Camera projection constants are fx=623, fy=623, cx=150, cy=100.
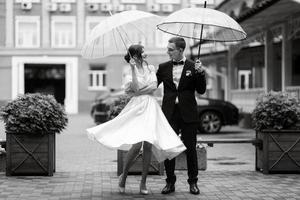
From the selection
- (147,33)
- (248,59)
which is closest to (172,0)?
(248,59)

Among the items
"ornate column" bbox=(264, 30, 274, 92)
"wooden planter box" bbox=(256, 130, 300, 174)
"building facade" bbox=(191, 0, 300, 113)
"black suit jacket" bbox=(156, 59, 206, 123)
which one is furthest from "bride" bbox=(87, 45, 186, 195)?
"ornate column" bbox=(264, 30, 274, 92)

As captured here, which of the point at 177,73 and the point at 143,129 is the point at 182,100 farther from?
the point at 143,129

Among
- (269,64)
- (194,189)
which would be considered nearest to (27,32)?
(269,64)

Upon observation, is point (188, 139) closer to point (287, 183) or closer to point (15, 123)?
point (287, 183)

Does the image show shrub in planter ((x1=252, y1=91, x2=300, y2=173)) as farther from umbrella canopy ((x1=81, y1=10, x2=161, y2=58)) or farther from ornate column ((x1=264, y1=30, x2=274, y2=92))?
ornate column ((x1=264, y1=30, x2=274, y2=92))

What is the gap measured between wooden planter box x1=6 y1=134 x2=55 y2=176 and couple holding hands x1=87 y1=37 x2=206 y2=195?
170 centimetres

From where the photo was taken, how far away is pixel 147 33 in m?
8.88

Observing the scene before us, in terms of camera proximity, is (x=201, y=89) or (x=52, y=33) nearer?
(x=201, y=89)

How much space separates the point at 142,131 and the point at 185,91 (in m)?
0.82

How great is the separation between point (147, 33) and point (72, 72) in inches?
1318

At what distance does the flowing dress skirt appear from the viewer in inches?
294

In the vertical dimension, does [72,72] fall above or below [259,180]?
above

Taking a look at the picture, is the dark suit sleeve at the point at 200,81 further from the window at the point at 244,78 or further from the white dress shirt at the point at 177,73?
the window at the point at 244,78

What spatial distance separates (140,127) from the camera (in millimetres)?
7598
